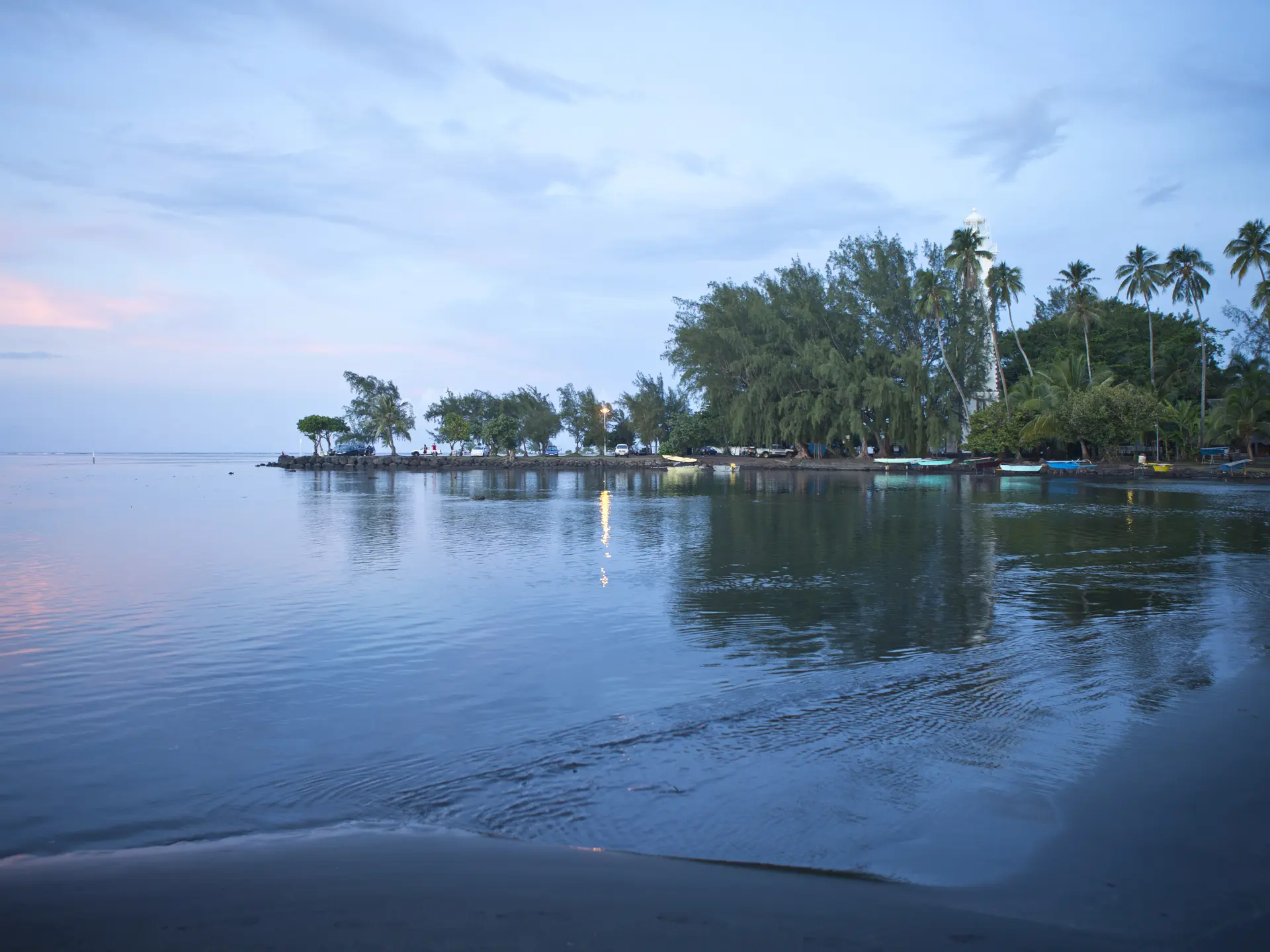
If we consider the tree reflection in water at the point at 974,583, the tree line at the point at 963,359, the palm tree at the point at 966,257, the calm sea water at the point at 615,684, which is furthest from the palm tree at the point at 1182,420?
the calm sea water at the point at 615,684

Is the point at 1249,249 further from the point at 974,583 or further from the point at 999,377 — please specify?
the point at 974,583

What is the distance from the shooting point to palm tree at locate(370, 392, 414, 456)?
368 feet

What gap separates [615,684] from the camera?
9094 mm

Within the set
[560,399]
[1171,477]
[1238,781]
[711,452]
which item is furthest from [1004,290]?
[1238,781]

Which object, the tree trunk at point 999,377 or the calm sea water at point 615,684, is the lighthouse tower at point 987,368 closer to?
the tree trunk at point 999,377

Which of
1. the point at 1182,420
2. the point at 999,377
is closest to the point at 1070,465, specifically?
the point at 1182,420

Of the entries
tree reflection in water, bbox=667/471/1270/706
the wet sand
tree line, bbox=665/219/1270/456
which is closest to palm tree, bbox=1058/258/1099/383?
tree line, bbox=665/219/1270/456

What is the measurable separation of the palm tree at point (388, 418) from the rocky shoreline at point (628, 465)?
307cm

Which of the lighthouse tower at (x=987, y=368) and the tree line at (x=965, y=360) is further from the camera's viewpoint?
the lighthouse tower at (x=987, y=368)

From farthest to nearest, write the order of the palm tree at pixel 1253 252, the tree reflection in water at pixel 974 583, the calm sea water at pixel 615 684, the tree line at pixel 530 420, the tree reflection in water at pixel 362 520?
the tree line at pixel 530 420
the palm tree at pixel 1253 252
the tree reflection in water at pixel 362 520
the tree reflection in water at pixel 974 583
the calm sea water at pixel 615 684

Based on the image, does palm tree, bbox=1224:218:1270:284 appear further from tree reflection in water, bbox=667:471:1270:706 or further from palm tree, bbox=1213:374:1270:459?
tree reflection in water, bbox=667:471:1270:706

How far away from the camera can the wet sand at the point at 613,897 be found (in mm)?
4230

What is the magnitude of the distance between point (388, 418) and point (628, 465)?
3477cm

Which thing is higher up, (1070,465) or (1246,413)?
(1246,413)
